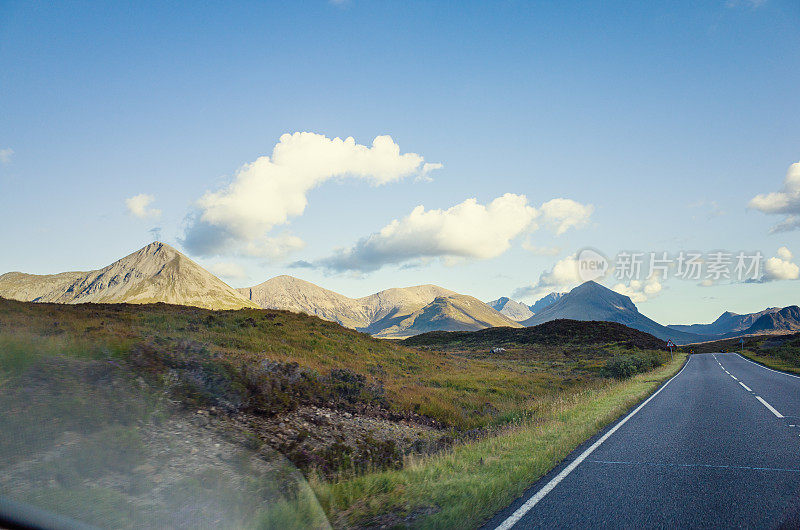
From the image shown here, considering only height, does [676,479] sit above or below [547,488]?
above

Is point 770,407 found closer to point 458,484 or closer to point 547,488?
point 547,488

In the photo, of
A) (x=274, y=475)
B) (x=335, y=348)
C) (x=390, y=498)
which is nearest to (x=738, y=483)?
(x=390, y=498)

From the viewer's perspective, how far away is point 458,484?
6.16 metres

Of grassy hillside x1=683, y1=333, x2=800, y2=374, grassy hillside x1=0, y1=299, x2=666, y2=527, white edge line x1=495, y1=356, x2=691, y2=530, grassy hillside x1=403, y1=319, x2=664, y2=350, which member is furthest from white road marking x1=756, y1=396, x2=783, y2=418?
grassy hillside x1=403, y1=319, x2=664, y2=350

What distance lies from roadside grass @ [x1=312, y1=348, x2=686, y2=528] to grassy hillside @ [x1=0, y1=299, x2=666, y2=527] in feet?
0.20

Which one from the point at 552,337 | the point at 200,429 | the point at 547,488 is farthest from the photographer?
the point at 552,337

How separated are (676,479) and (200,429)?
8.22m

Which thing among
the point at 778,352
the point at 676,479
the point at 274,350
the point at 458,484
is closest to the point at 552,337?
the point at 778,352

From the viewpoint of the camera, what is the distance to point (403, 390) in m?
17.4

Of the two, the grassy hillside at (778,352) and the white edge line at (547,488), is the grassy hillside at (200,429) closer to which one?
the white edge line at (547,488)

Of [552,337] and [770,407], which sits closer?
[770,407]

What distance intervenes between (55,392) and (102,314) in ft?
53.2

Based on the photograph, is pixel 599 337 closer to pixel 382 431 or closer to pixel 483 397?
pixel 483 397

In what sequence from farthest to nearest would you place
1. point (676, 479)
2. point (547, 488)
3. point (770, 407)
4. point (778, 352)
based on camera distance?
point (778, 352) < point (770, 407) < point (676, 479) < point (547, 488)
